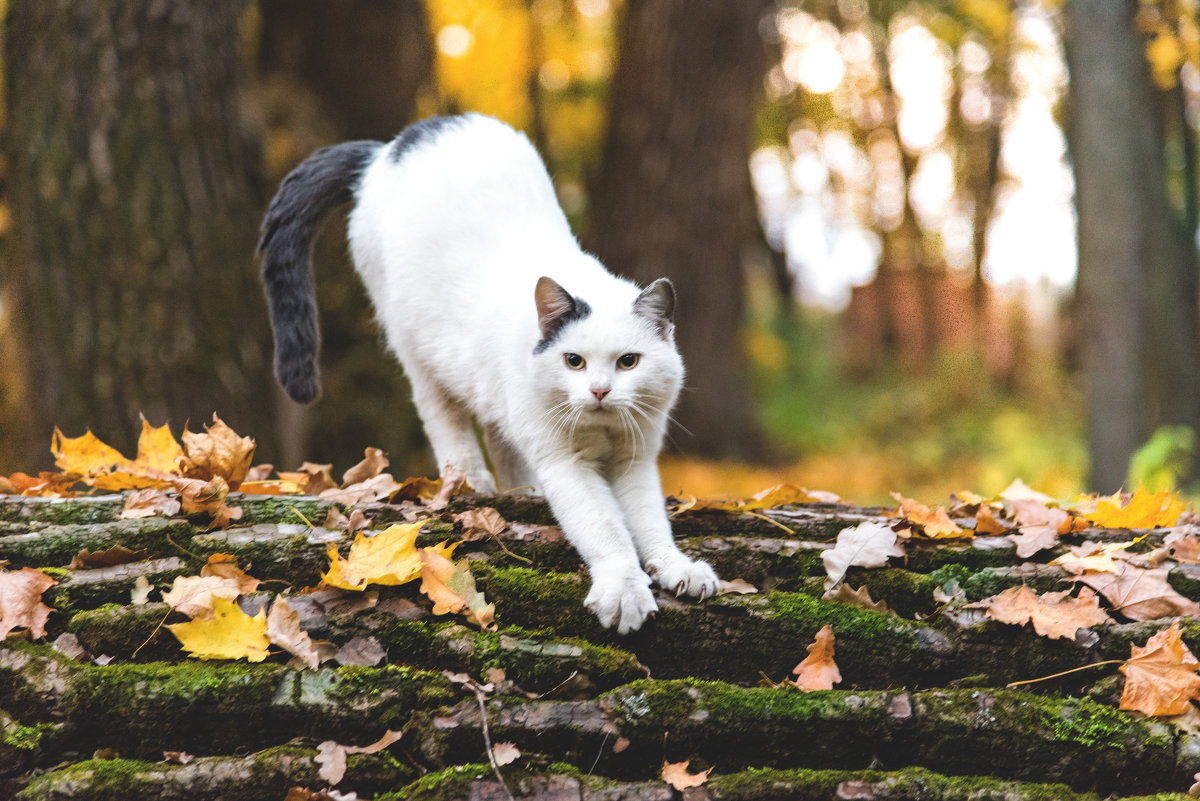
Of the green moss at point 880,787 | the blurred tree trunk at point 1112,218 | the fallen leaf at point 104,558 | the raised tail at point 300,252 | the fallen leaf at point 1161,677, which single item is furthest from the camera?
the blurred tree trunk at point 1112,218

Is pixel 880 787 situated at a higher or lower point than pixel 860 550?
lower

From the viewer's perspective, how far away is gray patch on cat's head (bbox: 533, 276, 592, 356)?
8.99ft

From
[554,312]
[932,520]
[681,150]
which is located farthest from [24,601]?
[681,150]

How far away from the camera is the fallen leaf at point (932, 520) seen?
9.25 feet

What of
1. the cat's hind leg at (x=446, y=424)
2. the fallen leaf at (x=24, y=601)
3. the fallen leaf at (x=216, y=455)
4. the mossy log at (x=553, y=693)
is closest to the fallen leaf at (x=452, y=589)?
the mossy log at (x=553, y=693)

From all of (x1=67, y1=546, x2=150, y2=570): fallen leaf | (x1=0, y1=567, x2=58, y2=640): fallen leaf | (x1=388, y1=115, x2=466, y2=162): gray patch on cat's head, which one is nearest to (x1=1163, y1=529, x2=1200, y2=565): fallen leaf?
(x1=388, y1=115, x2=466, y2=162): gray patch on cat's head

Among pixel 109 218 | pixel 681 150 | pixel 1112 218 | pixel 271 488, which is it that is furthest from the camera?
pixel 681 150

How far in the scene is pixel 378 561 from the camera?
2.40 meters

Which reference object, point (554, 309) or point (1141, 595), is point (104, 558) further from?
point (1141, 595)

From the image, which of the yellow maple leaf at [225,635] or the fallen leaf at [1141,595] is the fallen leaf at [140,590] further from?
the fallen leaf at [1141,595]

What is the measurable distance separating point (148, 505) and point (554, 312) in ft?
4.39

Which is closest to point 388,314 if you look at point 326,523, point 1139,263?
point 326,523

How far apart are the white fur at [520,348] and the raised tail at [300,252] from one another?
133mm

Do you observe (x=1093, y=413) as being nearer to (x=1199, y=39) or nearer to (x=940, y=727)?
(x=1199, y=39)
